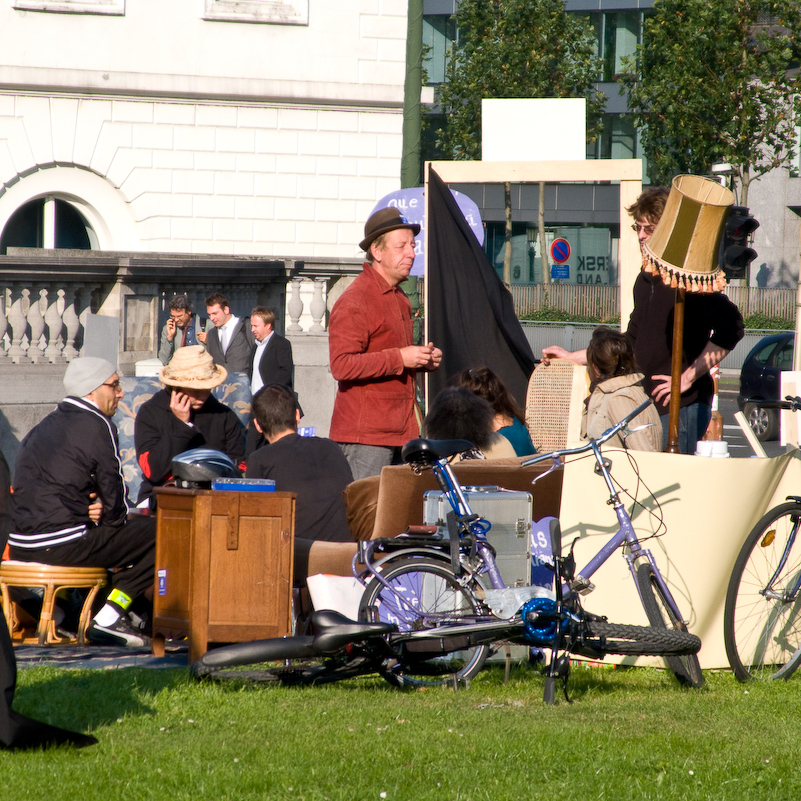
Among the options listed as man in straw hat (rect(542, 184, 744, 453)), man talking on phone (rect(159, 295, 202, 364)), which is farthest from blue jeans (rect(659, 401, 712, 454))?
man talking on phone (rect(159, 295, 202, 364))

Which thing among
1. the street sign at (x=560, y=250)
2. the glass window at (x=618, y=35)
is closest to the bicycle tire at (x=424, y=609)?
the street sign at (x=560, y=250)

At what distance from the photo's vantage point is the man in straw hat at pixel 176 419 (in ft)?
27.7

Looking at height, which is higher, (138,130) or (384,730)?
(138,130)

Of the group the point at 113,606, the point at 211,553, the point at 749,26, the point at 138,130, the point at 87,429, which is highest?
the point at 749,26

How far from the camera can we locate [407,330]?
26.4ft

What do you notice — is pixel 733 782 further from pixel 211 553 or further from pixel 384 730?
pixel 211 553

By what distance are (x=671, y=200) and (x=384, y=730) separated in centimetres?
311

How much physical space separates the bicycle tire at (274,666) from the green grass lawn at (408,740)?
0.07 meters

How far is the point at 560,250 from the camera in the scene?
56562 millimetres

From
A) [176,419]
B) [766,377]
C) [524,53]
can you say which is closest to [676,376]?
[176,419]

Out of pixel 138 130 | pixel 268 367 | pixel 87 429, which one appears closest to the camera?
pixel 87 429

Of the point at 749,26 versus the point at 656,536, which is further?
the point at 749,26

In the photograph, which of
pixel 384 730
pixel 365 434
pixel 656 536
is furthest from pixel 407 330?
pixel 384 730

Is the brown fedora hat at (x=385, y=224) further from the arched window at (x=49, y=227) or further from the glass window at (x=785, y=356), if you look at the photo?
the arched window at (x=49, y=227)
